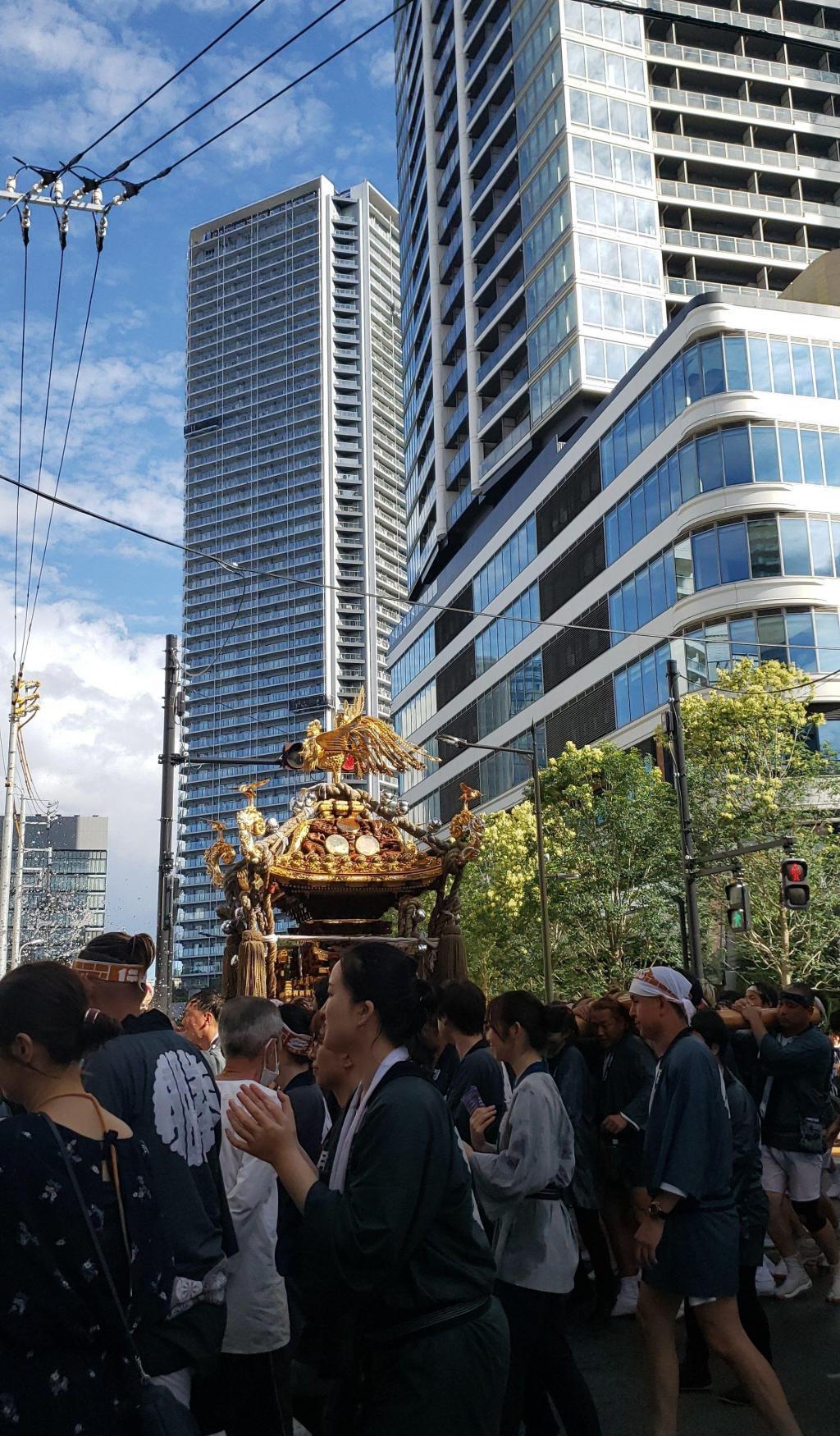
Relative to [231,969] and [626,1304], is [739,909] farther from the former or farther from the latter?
[626,1304]

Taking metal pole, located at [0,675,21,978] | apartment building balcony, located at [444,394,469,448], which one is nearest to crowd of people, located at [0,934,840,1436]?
metal pole, located at [0,675,21,978]

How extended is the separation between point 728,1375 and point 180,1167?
15.1 ft

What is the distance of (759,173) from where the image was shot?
2250 inches

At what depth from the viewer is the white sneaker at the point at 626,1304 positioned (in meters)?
7.91

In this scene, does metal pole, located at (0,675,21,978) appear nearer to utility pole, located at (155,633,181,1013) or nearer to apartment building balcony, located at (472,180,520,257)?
utility pole, located at (155,633,181,1013)

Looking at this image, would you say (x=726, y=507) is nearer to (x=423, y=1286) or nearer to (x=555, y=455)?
(x=555, y=455)

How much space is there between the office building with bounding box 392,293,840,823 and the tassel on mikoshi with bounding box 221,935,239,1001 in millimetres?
17961

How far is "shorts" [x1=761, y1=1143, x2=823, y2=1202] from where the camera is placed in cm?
808

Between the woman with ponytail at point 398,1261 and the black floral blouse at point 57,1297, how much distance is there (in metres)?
0.43

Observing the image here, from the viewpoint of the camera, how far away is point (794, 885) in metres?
17.9

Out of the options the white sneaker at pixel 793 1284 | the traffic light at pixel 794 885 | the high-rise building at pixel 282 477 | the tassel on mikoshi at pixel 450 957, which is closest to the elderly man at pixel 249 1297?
the white sneaker at pixel 793 1284

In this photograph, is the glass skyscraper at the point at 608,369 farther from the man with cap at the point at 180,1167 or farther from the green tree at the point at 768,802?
the man with cap at the point at 180,1167

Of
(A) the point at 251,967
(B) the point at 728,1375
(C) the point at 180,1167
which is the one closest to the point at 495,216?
(A) the point at 251,967

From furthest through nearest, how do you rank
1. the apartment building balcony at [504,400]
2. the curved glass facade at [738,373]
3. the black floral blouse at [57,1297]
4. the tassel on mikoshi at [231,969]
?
the apartment building balcony at [504,400] < the curved glass facade at [738,373] < the tassel on mikoshi at [231,969] < the black floral blouse at [57,1297]
